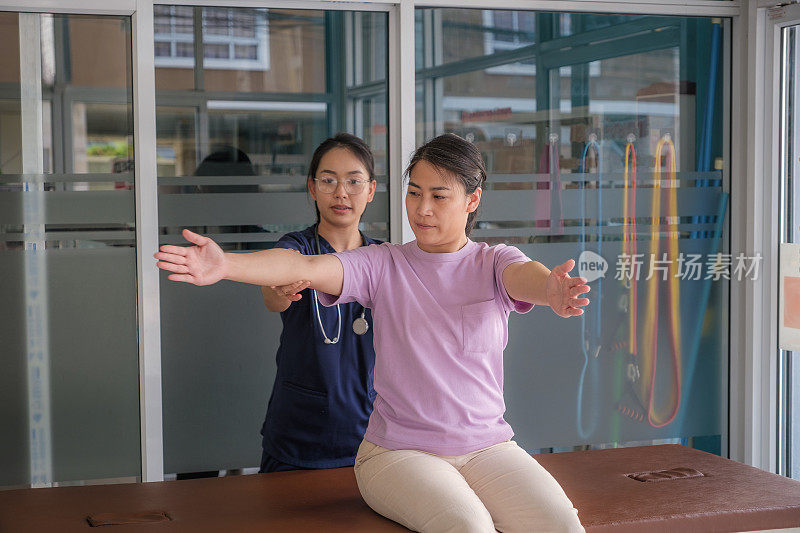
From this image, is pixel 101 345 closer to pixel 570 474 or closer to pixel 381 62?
pixel 381 62

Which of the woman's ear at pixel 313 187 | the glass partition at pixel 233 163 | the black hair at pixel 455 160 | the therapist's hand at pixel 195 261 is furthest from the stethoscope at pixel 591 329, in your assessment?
the therapist's hand at pixel 195 261

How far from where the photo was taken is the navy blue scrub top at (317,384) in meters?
2.62

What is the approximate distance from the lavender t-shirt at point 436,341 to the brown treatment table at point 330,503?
26 centimetres

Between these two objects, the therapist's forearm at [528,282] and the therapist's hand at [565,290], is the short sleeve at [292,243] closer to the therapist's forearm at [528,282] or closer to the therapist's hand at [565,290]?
the therapist's forearm at [528,282]

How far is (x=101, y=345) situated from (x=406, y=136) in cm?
133

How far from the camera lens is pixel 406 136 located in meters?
3.60

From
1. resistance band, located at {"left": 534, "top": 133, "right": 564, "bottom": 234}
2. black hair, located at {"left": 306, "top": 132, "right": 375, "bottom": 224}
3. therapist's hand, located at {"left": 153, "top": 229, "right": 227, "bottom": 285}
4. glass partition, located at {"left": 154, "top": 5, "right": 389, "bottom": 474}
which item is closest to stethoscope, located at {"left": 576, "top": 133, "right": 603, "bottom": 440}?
resistance band, located at {"left": 534, "top": 133, "right": 564, "bottom": 234}

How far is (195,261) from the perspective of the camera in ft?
6.67

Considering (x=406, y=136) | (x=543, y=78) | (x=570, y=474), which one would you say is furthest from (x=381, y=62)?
(x=570, y=474)

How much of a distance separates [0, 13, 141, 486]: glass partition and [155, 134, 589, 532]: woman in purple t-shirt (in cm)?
133

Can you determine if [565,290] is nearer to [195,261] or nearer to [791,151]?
[195,261]

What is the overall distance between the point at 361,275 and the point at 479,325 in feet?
1.00

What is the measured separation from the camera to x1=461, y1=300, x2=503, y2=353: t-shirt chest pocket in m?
2.29

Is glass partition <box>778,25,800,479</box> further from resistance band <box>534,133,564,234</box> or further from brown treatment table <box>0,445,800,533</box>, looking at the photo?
brown treatment table <box>0,445,800,533</box>
